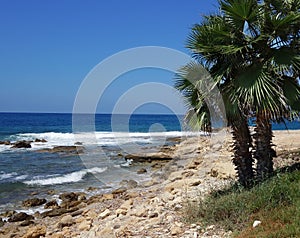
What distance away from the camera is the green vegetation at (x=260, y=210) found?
524cm

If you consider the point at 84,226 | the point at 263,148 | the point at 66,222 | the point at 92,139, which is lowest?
the point at 66,222

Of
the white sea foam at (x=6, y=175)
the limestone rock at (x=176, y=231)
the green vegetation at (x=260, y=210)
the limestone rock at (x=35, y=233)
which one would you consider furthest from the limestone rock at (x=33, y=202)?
the limestone rock at (x=176, y=231)

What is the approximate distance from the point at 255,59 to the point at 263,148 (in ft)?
6.32

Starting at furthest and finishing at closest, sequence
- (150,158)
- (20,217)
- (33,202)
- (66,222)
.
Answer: (150,158), (33,202), (20,217), (66,222)

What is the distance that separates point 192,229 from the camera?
20.5 ft

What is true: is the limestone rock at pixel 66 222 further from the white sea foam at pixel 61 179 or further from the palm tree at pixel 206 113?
the white sea foam at pixel 61 179

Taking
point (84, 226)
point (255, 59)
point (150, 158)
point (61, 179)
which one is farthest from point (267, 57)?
point (150, 158)

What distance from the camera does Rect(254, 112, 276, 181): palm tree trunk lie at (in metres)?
7.41

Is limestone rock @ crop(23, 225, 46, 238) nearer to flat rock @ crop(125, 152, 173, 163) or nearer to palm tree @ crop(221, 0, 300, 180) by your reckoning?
palm tree @ crop(221, 0, 300, 180)

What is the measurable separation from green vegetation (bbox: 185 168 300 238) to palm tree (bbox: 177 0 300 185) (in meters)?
0.80

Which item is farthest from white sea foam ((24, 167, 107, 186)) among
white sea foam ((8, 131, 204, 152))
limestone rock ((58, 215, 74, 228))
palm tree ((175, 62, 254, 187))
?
white sea foam ((8, 131, 204, 152))

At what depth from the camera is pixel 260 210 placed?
6.08 m

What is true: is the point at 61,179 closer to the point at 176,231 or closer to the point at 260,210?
the point at 176,231

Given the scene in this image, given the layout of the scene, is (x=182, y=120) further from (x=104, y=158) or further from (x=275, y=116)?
Answer: (x=104, y=158)
